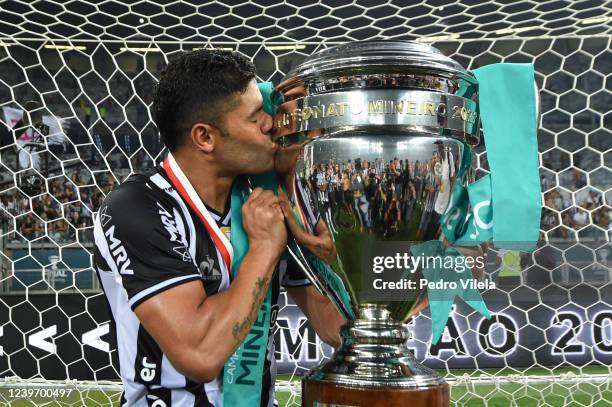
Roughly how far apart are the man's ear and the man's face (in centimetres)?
1

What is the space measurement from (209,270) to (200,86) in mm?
205

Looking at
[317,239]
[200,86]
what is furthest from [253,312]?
[200,86]

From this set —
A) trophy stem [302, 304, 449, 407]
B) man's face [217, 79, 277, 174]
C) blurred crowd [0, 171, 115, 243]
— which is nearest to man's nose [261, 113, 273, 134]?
man's face [217, 79, 277, 174]

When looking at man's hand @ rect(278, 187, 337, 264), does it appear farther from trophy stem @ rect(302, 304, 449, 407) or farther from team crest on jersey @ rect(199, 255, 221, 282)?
team crest on jersey @ rect(199, 255, 221, 282)

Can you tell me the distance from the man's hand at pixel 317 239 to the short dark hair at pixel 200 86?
0.16m

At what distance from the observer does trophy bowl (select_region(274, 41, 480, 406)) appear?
20.2 inches

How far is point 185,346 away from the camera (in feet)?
2.10

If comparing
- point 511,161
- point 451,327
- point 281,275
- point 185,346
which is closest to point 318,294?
point 281,275

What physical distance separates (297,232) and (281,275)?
0.30 meters

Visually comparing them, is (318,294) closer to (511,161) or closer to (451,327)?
(511,161)

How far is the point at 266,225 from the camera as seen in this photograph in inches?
25.7

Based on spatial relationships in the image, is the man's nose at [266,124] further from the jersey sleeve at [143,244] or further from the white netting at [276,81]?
the white netting at [276,81]
